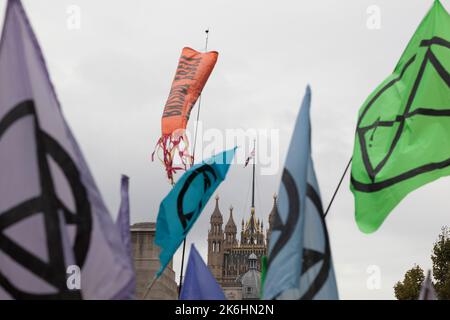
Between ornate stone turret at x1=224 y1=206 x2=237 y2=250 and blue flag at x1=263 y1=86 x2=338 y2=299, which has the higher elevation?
ornate stone turret at x1=224 y1=206 x2=237 y2=250

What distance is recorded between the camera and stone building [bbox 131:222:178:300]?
18625mm

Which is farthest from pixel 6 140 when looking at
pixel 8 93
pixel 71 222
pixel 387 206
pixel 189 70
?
pixel 189 70

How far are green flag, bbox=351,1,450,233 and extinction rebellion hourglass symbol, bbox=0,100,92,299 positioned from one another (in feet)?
15.9

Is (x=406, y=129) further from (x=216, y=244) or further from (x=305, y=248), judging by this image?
(x=216, y=244)

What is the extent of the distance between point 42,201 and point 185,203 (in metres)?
5.12

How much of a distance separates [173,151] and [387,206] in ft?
34.1

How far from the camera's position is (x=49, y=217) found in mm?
7812

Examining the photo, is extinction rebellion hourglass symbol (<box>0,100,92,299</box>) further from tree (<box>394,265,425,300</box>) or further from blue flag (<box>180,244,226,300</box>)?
tree (<box>394,265,425,300</box>)

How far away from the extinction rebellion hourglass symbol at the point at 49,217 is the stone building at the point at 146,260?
10531 millimetres

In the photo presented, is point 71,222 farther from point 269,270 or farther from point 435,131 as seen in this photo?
point 435,131

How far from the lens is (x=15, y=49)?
27.3ft

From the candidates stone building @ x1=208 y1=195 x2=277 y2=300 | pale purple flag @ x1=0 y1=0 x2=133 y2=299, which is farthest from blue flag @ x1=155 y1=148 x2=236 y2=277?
stone building @ x1=208 y1=195 x2=277 y2=300

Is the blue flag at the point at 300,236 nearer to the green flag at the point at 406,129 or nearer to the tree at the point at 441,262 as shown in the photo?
the green flag at the point at 406,129

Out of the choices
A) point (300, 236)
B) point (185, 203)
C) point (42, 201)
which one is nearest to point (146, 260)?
point (185, 203)
